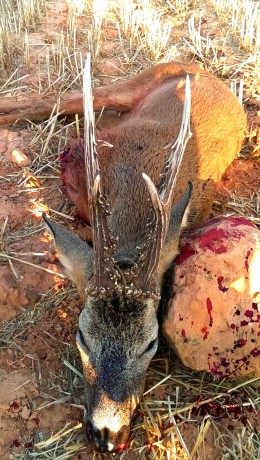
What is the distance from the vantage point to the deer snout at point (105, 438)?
3.42 metres

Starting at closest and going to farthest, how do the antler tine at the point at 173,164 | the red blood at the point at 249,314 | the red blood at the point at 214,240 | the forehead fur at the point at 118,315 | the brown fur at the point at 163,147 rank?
the forehead fur at the point at 118,315
the antler tine at the point at 173,164
the red blood at the point at 249,314
the red blood at the point at 214,240
the brown fur at the point at 163,147

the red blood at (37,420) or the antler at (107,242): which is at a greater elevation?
the antler at (107,242)

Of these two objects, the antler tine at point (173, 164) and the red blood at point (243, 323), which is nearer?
the antler tine at point (173, 164)

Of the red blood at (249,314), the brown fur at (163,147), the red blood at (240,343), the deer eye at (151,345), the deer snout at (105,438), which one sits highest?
the brown fur at (163,147)

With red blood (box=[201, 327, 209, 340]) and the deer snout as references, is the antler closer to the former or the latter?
red blood (box=[201, 327, 209, 340])

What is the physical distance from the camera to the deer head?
3443 mm

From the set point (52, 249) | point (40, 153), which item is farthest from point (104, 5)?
point (52, 249)

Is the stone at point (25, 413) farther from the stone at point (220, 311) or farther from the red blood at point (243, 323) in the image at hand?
the red blood at point (243, 323)

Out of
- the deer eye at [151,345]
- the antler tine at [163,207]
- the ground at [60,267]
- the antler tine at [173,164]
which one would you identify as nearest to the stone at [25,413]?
the ground at [60,267]

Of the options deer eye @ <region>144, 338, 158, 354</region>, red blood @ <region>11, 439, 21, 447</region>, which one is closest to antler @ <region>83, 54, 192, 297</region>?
deer eye @ <region>144, 338, 158, 354</region>

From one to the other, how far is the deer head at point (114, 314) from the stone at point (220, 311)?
0.32 meters

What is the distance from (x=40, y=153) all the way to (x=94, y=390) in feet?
11.3

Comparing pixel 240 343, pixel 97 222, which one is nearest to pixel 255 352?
pixel 240 343

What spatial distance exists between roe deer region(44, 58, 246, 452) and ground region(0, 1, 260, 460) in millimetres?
451
